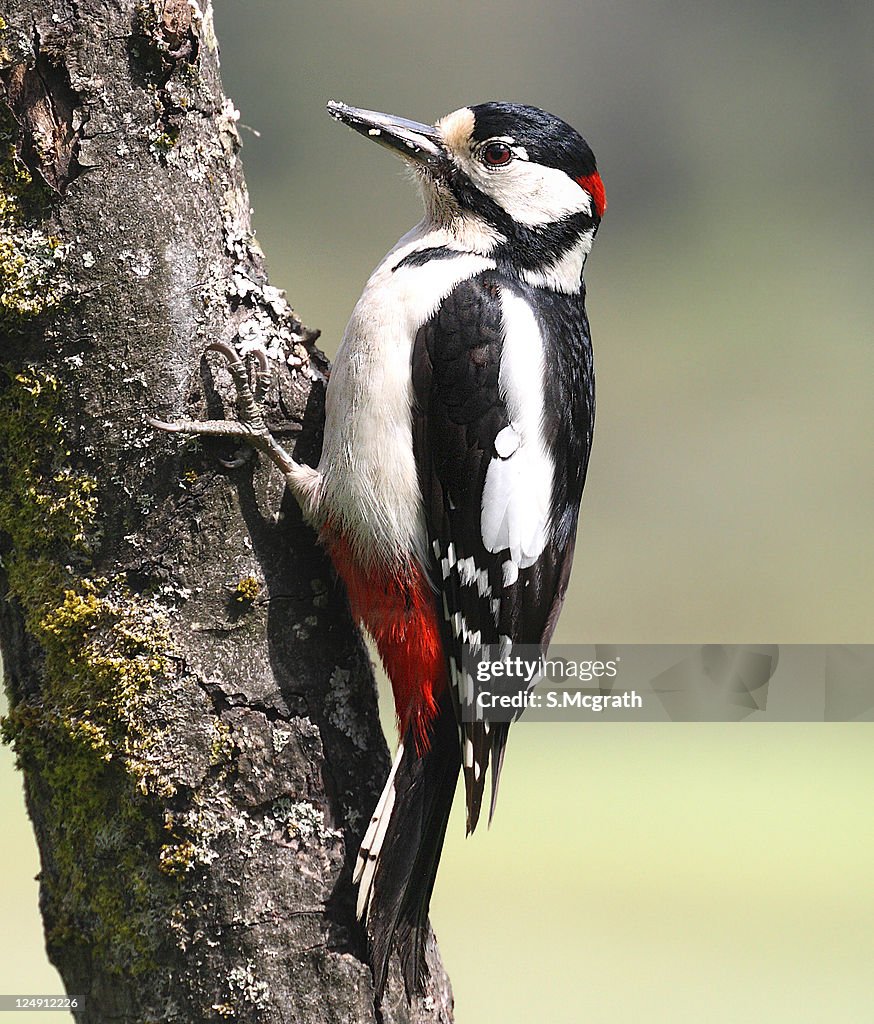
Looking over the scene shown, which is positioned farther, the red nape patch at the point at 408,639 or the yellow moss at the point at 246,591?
the red nape patch at the point at 408,639

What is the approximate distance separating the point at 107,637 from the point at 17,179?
47 centimetres

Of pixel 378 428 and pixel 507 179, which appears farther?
pixel 507 179

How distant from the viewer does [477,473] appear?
1409 millimetres

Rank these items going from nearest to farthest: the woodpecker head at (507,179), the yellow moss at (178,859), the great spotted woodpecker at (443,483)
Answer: the yellow moss at (178,859)
the great spotted woodpecker at (443,483)
the woodpecker head at (507,179)

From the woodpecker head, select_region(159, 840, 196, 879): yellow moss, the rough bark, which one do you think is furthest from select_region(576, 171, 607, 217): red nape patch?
select_region(159, 840, 196, 879): yellow moss

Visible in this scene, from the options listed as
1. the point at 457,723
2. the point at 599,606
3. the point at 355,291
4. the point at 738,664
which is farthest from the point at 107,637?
the point at 599,606

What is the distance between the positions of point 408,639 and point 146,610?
32cm

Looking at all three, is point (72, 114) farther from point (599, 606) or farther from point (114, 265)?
point (599, 606)

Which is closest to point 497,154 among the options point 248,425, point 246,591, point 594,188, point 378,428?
point 594,188

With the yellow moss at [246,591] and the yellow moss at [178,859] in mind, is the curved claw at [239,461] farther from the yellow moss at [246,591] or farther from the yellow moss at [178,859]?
the yellow moss at [178,859]

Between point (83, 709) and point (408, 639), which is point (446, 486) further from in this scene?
point (83, 709)

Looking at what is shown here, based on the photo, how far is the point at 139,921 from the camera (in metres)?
1.21

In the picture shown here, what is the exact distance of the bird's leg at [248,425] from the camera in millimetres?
1265

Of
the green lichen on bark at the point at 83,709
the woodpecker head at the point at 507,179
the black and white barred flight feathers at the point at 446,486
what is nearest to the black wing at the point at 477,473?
the black and white barred flight feathers at the point at 446,486
